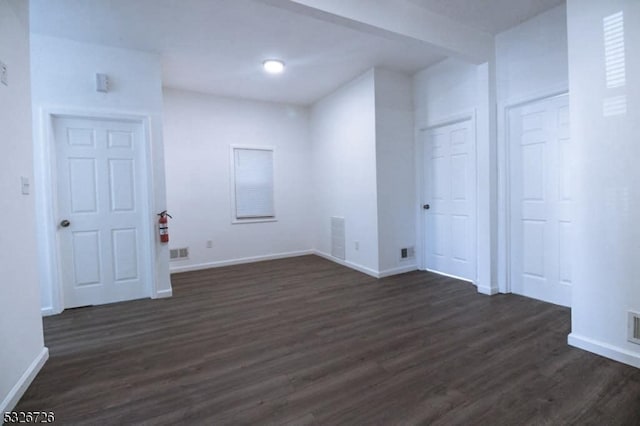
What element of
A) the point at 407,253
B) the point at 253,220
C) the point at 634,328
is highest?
the point at 253,220

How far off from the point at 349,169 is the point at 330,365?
10.8 ft

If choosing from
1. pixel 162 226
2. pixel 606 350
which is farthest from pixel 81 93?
pixel 606 350

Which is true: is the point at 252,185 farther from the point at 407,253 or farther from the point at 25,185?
the point at 25,185

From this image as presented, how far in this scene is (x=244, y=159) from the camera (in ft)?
17.7

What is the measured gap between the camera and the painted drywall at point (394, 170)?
13.8ft

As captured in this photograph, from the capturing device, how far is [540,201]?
3125 millimetres

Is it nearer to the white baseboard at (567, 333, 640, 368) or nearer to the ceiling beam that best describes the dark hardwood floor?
the white baseboard at (567, 333, 640, 368)

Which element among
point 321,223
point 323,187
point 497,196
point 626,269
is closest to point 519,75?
point 497,196

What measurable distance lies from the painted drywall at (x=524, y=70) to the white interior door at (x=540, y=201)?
3.4 inches

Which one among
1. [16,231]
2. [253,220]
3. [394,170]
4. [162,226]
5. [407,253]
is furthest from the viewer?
[253,220]

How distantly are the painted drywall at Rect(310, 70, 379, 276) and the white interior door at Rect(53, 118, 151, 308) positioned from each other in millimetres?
2884

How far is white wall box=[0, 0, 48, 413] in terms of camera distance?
68.8 inches

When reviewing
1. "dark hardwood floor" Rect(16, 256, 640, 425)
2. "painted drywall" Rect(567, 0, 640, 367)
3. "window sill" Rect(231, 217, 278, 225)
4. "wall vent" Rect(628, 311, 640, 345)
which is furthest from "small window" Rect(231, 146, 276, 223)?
"wall vent" Rect(628, 311, 640, 345)

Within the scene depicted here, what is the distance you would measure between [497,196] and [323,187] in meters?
2.97
